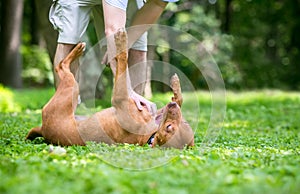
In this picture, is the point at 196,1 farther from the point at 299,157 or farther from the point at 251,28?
the point at 299,157

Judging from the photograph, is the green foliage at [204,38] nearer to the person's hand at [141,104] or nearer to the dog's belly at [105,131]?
the person's hand at [141,104]

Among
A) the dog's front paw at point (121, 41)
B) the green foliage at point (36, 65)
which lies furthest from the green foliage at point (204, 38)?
the dog's front paw at point (121, 41)

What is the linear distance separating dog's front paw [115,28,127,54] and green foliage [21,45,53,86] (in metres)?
18.6

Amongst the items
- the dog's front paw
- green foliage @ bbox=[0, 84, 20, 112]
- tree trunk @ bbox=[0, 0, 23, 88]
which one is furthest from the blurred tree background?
the dog's front paw

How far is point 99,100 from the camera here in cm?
1132

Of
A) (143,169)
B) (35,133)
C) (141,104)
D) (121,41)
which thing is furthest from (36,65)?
(143,169)

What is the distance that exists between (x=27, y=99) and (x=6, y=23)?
643 cm

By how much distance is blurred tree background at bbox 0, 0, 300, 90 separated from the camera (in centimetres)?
1850

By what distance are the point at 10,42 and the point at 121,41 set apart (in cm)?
1414

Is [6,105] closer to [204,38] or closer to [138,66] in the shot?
[138,66]

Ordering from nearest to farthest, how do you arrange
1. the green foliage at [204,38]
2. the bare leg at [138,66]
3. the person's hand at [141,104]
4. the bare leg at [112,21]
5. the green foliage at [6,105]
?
the person's hand at [141,104] < the bare leg at [112,21] < the bare leg at [138,66] < the green foliage at [6,105] < the green foliage at [204,38]

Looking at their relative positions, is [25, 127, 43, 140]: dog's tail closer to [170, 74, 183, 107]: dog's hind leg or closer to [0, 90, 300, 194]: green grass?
[0, 90, 300, 194]: green grass

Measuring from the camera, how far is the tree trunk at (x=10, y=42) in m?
18.4

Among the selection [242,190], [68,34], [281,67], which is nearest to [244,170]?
[242,190]
